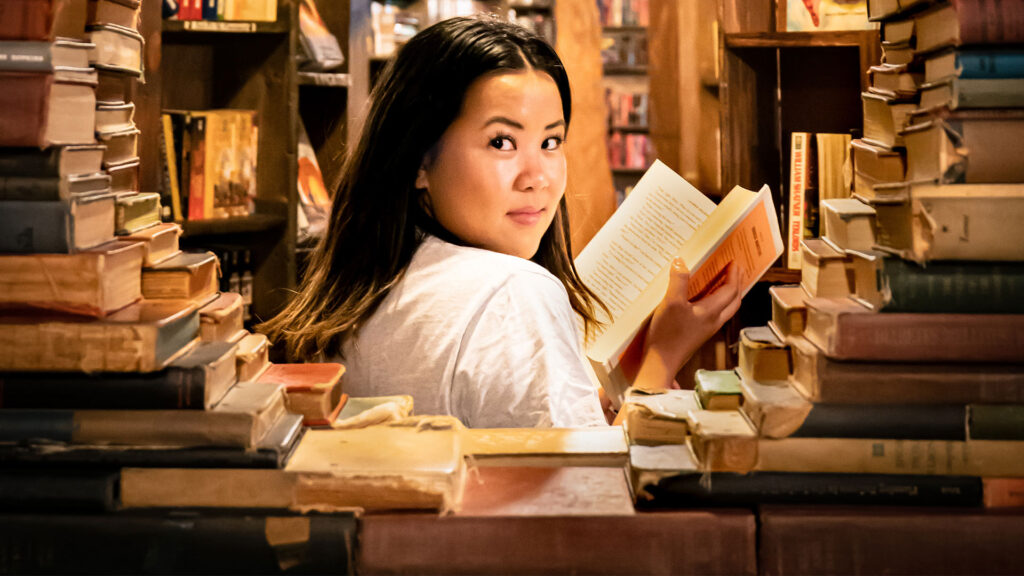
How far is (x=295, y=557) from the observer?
67 cm

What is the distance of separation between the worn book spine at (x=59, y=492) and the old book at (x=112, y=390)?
0.05m

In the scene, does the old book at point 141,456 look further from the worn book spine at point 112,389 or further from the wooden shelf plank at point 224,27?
the wooden shelf plank at point 224,27

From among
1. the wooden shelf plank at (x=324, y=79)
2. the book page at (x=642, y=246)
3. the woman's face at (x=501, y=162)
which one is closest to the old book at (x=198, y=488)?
the woman's face at (x=501, y=162)

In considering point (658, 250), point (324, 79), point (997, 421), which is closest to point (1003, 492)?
point (997, 421)

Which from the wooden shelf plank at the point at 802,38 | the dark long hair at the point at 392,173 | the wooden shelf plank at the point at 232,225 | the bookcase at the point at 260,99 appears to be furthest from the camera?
the bookcase at the point at 260,99

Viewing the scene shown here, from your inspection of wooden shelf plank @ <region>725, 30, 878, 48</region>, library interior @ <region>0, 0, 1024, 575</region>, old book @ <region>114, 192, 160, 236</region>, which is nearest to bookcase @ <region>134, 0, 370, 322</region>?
wooden shelf plank @ <region>725, 30, 878, 48</region>

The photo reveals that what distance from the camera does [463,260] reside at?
1311 millimetres

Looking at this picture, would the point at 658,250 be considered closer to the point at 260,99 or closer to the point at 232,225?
the point at 232,225

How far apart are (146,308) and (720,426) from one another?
46 centimetres

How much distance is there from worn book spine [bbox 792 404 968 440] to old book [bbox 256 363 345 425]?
1.24ft

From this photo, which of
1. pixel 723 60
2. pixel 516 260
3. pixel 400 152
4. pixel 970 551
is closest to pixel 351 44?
pixel 723 60

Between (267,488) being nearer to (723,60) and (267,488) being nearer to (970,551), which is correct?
(970,551)

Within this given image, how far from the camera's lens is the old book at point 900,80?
75 cm

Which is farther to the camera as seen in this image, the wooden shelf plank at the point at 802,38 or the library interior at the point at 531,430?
the wooden shelf plank at the point at 802,38
